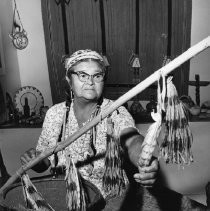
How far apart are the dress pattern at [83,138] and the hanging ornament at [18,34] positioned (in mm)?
2241

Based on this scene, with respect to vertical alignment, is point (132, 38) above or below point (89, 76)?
above

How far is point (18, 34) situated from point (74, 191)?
129 inches

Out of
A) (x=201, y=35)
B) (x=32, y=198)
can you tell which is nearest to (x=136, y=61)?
(x=201, y=35)

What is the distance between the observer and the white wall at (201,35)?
4070 millimetres

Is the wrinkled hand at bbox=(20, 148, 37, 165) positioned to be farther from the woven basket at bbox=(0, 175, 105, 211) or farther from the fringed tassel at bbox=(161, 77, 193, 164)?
the fringed tassel at bbox=(161, 77, 193, 164)

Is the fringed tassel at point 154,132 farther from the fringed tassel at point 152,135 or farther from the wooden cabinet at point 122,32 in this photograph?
the wooden cabinet at point 122,32

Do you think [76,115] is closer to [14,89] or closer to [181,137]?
[181,137]

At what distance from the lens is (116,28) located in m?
4.10

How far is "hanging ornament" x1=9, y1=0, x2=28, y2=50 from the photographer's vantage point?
400 cm

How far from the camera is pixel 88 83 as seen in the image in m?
1.72

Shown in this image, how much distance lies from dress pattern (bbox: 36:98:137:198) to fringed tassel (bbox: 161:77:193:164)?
0.72m

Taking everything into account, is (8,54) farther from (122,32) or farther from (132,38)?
(132,38)

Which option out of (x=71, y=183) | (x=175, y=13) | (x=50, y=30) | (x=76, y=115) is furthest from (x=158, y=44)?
(x=71, y=183)

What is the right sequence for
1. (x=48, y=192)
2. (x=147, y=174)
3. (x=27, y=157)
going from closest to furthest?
(x=147, y=174) < (x=48, y=192) < (x=27, y=157)
